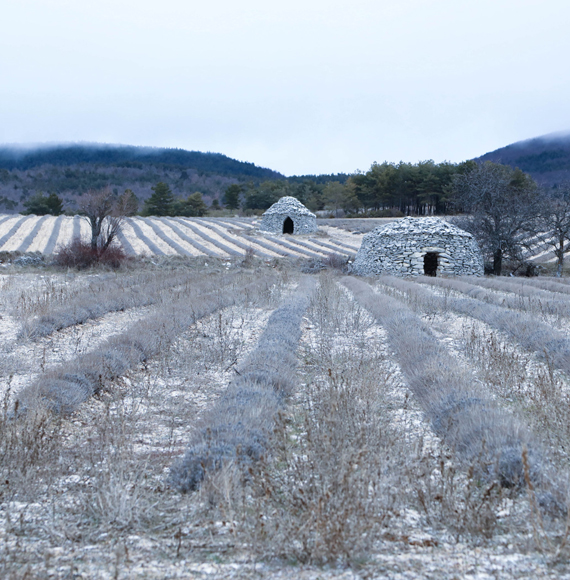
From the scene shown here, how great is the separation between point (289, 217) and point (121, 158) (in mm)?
118956

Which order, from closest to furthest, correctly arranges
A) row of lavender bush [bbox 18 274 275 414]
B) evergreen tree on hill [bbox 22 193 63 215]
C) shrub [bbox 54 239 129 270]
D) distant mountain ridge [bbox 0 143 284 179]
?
row of lavender bush [bbox 18 274 275 414], shrub [bbox 54 239 129 270], evergreen tree on hill [bbox 22 193 63 215], distant mountain ridge [bbox 0 143 284 179]

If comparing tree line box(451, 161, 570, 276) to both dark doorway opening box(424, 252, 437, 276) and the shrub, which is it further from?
the shrub

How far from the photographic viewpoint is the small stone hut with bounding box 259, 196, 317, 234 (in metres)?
42.6

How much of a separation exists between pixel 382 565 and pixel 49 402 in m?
3.63

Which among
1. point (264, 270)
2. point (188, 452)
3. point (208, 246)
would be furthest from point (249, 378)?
point (208, 246)

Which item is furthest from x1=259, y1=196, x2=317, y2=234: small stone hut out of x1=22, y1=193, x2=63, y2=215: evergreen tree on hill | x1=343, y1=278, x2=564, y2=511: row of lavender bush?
x1=343, y1=278, x2=564, y2=511: row of lavender bush

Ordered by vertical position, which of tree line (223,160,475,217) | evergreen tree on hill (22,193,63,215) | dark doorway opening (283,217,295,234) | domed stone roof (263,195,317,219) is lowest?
dark doorway opening (283,217,295,234)

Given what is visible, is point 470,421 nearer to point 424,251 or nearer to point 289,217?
point 424,251

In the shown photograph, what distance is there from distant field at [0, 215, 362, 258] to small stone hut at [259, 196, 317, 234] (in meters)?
1.41

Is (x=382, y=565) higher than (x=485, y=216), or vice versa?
(x=485, y=216)

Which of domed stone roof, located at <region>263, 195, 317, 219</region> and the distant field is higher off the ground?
domed stone roof, located at <region>263, 195, 317, 219</region>

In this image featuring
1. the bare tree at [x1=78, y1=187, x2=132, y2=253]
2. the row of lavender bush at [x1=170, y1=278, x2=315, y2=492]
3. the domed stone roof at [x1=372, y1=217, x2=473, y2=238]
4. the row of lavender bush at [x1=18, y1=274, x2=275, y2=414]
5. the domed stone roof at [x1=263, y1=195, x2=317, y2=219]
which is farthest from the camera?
the domed stone roof at [x1=263, y1=195, x2=317, y2=219]

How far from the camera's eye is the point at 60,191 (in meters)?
101

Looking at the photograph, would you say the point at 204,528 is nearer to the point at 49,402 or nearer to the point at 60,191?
the point at 49,402
